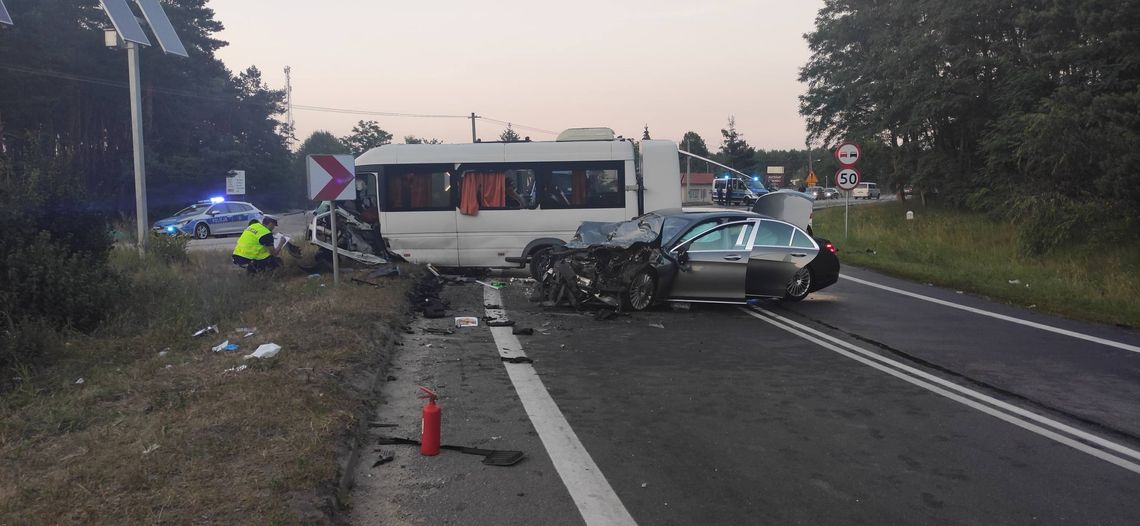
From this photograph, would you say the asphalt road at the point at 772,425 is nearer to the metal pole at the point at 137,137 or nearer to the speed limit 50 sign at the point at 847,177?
the metal pole at the point at 137,137

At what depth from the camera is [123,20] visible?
672 inches

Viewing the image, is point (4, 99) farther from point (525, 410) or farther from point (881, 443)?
point (881, 443)

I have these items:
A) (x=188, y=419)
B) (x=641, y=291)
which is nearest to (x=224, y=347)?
(x=188, y=419)

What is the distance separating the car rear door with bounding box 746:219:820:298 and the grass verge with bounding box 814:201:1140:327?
3585 mm

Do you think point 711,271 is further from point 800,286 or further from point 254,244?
point 254,244

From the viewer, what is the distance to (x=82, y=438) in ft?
17.3

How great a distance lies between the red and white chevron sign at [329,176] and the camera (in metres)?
11.9

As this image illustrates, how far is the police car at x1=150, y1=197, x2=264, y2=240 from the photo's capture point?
30641 millimetres

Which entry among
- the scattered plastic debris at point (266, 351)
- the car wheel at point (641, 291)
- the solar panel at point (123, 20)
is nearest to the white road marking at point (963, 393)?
the car wheel at point (641, 291)

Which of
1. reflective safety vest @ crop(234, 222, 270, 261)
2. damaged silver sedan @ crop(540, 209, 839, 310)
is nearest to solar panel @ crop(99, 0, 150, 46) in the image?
reflective safety vest @ crop(234, 222, 270, 261)

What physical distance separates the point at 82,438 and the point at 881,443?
17.6 ft

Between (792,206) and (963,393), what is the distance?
9.61 meters

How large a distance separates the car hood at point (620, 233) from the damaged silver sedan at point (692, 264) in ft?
0.08

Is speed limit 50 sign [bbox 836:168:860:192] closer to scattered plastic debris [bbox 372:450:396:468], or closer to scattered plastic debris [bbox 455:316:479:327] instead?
scattered plastic debris [bbox 455:316:479:327]
